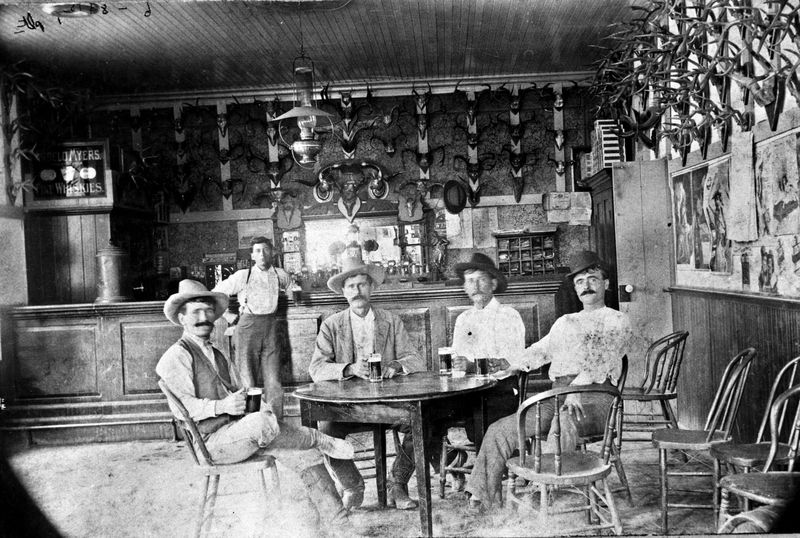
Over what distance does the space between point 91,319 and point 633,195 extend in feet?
13.2

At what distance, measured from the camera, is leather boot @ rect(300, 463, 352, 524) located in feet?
10.6

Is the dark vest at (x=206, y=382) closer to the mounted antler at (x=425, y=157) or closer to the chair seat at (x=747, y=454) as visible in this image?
the chair seat at (x=747, y=454)

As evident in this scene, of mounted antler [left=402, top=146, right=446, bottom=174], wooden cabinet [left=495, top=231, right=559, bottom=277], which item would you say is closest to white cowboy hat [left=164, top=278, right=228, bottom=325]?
wooden cabinet [left=495, top=231, right=559, bottom=277]

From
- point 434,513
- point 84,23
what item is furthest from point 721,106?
point 84,23

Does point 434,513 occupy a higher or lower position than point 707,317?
lower

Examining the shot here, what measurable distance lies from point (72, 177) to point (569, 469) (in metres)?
4.28

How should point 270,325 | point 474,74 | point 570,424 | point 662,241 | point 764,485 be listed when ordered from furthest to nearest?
point 474,74, point 270,325, point 662,241, point 570,424, point 764,485

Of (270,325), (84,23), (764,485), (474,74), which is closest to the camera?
(764,485)

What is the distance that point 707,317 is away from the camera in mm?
3967

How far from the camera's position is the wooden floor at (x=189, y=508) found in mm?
3148

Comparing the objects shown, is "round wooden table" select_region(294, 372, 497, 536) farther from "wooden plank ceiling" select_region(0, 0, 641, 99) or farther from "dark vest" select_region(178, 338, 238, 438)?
"wooden plank ceiling" select_region(0, 0, 641, 99)

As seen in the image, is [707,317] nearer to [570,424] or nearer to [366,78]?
[570,424]

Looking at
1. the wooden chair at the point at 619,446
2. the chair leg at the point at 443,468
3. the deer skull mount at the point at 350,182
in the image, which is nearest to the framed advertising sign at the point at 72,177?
the deer skull mount at the point at 350,182

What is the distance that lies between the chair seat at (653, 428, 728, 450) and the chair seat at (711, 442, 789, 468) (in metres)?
0.12
